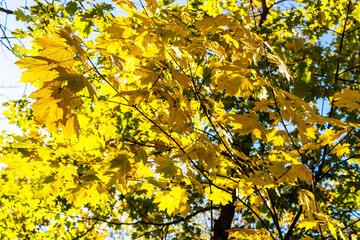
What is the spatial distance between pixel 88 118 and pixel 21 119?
4.59 m

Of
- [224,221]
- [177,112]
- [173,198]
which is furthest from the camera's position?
[224,221]

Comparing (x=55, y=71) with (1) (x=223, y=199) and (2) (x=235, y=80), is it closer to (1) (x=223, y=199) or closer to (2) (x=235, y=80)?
(2) (x=235, y=80)

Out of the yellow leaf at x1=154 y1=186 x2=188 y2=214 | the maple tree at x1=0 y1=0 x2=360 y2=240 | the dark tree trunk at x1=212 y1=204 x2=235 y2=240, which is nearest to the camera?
the maple tree at x1=0 y1=0 x2=360 y2=240

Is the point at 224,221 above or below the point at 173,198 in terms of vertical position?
above

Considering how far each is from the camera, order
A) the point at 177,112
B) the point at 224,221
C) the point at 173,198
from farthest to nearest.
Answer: the point at 224,221 → the point at 173,198 → the point at 177,112

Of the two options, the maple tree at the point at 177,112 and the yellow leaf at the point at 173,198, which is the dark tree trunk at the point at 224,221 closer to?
the maple tree at the point at 177,112

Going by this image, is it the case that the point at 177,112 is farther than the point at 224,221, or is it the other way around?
the point at 224,221

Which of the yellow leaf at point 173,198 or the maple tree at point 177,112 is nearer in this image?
the maple tree at point 177,112

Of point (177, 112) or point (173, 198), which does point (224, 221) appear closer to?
point (173, 198)

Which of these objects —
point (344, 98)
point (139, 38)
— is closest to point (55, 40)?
point (139, 38)

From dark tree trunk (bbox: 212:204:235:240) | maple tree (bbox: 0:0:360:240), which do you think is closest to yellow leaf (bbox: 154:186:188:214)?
maple tree (bbox: 0:0:360:240)

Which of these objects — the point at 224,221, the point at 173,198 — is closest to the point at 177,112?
the point at 173,198

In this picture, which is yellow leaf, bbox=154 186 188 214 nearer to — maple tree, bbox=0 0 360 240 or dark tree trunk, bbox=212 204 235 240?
maple tree, bbox=0 0 360 240

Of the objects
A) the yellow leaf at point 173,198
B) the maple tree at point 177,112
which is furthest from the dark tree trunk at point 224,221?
the yellow leaf at point 173,198
